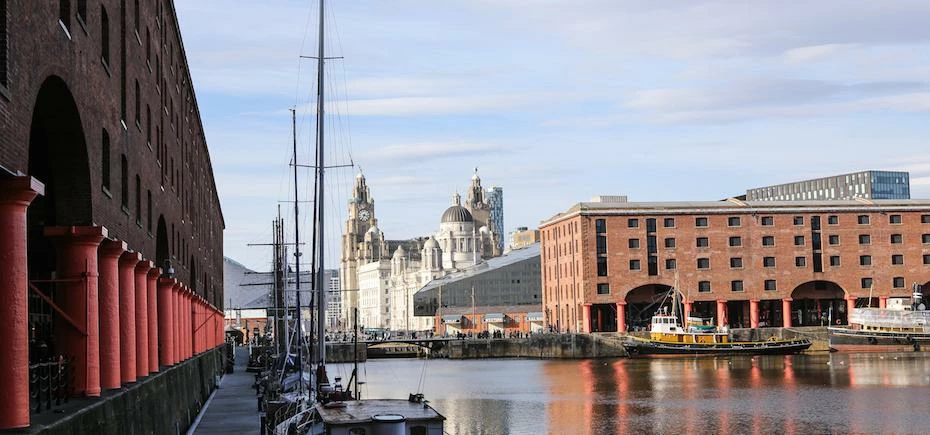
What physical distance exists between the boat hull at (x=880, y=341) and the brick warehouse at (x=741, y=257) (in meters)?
8.12

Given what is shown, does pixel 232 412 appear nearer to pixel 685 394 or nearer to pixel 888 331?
pixel 685 394

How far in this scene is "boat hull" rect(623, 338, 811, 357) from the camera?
425 feet

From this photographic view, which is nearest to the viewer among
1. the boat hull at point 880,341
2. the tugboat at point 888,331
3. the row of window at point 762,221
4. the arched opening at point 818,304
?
the boat hull at point 880,341

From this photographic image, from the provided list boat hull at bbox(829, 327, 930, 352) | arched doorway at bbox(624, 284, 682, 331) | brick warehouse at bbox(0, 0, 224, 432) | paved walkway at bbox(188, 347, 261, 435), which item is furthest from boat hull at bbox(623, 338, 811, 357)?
brick warehouse at bbox(0, 0, 224, 432)

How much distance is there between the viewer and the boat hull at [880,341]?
13000 centimetres

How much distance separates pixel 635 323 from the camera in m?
144

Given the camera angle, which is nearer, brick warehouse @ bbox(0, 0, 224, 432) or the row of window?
brick warehouse @ bbox(0, 0, 224, 432)

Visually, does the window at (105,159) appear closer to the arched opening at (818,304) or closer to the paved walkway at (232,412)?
the paved walkway at (232,412)

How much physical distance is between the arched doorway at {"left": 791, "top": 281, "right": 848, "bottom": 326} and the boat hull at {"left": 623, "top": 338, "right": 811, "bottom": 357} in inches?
457

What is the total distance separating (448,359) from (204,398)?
96.0m

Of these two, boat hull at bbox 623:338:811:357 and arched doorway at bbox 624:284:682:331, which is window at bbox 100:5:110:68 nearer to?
boat hull at bbox 623:338:811:357

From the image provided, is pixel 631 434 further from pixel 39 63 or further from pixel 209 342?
pixel 39 63

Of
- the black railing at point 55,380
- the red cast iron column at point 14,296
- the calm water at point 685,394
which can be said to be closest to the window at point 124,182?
the black railing at point 55,380

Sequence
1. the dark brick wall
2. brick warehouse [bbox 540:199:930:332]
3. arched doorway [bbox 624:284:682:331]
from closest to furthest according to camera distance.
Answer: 1. the dark brick wall
2. brick warehouse [bbox 540:199:930:332]
3. arched doorway [bbox 624:284:682:331]
